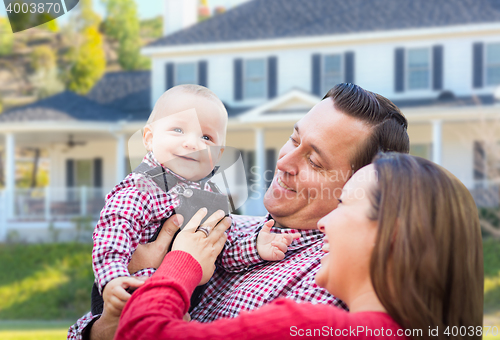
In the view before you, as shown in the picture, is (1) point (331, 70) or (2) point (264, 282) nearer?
(2) point (264, 282)

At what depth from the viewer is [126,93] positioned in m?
22.0

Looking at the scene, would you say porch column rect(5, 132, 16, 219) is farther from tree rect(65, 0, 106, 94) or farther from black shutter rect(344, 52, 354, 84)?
tree rect(65, 0, 106, 94)

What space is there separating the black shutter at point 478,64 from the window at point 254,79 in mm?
6293

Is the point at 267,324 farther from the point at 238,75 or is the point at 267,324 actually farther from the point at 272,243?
the point at 238,75

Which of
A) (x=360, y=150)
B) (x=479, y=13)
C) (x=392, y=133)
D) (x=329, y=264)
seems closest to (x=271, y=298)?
(x=329, y=264)

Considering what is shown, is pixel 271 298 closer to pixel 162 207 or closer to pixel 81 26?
pixel 162 207

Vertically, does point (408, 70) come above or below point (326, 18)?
below

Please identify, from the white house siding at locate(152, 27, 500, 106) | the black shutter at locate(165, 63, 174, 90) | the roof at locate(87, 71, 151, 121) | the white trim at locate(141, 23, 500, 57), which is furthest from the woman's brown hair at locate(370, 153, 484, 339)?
the roof at locate(87, 71, 151, 121)

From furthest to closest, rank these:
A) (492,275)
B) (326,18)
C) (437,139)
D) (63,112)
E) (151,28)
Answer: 1. (151,28)
2. (63,112)
3. (326,18)
4. (437,139)
5. (492,275)

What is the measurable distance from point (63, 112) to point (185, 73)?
443 cm

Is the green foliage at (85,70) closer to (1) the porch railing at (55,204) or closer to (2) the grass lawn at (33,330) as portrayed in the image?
(1) the porch railing at (55,204)

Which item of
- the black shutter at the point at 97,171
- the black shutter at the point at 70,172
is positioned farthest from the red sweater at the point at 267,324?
the black shutter at the point at 70,172

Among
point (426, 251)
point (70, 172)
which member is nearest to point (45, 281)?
point (70, 172)

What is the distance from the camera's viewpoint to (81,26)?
5003 cm
